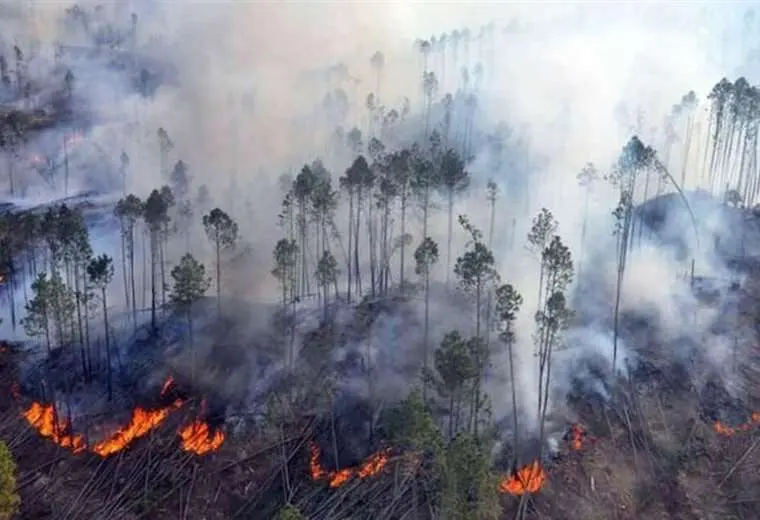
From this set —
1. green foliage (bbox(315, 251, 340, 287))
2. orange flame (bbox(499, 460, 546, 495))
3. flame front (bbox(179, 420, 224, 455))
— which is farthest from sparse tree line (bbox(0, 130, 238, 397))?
orange flame (bbox(499, 460, 546, 495))

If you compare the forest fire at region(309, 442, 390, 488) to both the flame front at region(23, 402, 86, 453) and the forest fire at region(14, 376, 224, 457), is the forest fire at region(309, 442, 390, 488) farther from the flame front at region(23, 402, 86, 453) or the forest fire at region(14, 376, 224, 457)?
the flame front at region(23, 402, 86, 453)

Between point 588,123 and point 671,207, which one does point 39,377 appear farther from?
point 588,123

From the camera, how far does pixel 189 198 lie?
124m

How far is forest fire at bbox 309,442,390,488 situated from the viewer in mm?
70750

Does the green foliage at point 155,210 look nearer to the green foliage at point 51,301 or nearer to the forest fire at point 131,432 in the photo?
the green foliage at point 51,301

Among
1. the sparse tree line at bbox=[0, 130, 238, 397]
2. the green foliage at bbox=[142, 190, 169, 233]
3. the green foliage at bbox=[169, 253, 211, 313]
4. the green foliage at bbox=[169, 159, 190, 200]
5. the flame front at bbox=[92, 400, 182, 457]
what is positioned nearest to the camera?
the flame front at bbox=[92, 400, 182, 457]

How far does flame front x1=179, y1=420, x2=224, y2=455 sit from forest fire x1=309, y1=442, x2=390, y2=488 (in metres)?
9.83

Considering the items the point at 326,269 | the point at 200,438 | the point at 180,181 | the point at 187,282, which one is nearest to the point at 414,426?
the point at 200,438

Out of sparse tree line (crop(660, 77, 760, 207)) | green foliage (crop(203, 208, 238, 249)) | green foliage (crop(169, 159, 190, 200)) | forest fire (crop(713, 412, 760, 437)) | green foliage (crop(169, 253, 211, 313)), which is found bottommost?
forest fire (crop(713, 412, 760, 437))

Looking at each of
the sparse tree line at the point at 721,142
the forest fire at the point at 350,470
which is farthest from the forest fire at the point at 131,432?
the sparse tree line at the point at 721,142

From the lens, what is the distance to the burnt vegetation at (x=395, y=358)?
6906 centimetres

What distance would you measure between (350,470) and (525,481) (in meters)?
15.8

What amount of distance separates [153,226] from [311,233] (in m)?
26.6

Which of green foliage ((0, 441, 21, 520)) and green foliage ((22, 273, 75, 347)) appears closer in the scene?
green foliage ((0, 441, 21, 520))
